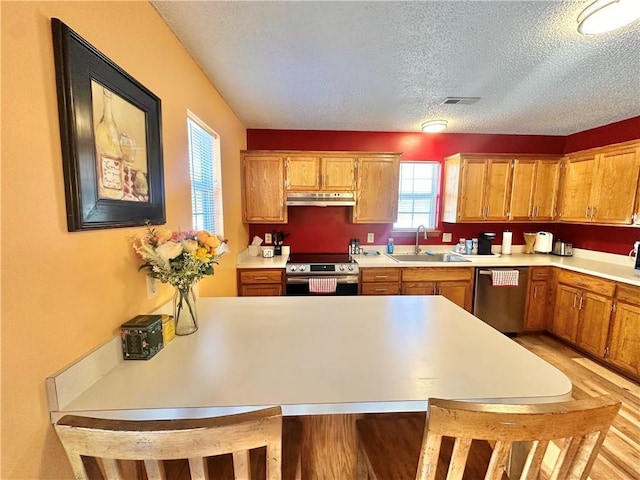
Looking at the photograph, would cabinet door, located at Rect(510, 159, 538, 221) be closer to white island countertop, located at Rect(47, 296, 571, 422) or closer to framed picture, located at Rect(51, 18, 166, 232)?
white island countertop, located at Rect(47, 296, 571, 422)

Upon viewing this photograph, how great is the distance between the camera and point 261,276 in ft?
10.00

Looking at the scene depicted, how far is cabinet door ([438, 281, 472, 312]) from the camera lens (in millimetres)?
3207

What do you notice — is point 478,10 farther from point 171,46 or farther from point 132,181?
point 132,181

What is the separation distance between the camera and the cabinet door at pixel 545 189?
342cm

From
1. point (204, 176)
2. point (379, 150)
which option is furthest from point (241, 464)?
point (379, 150)

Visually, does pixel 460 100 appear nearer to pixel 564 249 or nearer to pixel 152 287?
pixel 564 249

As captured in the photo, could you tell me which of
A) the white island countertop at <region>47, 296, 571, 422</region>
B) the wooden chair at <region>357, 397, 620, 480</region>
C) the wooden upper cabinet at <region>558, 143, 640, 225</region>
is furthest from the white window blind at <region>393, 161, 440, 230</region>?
the wooden chair at <region>357, 397, 620, 480</region>

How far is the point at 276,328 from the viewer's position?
55.1 inches

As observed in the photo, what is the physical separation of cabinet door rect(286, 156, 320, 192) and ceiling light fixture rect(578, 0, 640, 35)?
2344 millimetres

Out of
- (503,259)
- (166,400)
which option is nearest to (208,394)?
(166,400)

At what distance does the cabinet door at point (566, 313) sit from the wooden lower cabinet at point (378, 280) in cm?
182

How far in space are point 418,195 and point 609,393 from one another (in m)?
2.63

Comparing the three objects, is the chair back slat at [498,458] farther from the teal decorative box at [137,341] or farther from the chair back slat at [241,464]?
the teal decorative box at [137,341]

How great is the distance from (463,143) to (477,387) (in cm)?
357
